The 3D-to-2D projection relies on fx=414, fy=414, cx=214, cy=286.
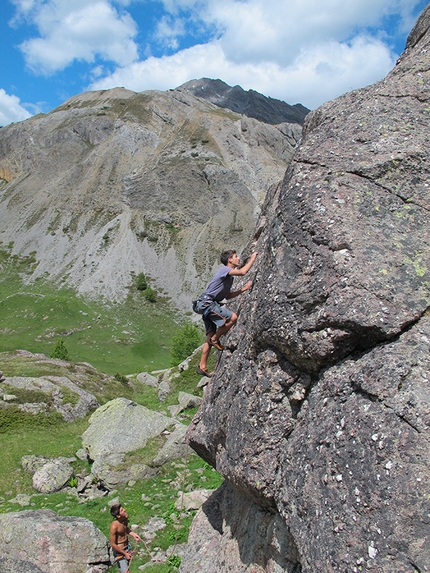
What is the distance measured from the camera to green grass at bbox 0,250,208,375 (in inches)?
2810

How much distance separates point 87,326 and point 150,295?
20.0 metres

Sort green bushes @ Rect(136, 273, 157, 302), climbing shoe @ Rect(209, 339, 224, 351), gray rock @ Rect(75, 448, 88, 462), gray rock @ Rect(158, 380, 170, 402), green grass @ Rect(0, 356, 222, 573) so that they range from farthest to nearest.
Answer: green bushes @ Rect(136, 273, 157, 302), gray rock @ Rect(158, 380, 170, 402), gray rock @ Rect(75, 448, 88, 462), green grass @ Rect(0, 356, 222, 573), climbing shoe @ Rect(209, 339, 224, 351)

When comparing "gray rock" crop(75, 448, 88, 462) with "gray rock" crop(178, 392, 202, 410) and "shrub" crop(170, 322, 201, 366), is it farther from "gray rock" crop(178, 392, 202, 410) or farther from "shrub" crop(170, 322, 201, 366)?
"shrub" crop(170, 322, 201, 366)

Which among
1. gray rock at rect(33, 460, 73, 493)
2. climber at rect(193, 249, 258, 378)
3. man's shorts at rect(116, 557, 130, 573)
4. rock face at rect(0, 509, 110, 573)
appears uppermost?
climber at rect(193, 249, 258, 378)

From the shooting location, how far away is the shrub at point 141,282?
10388 centimetres

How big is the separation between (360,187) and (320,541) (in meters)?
6.78

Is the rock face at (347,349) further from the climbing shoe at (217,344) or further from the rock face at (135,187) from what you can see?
the rock face at (135,187)

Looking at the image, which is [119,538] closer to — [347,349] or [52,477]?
[52,477]

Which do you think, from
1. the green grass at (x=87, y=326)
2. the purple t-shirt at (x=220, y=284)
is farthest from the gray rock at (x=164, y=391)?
the green grass at (x=87, y=326)

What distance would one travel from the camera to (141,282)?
105 m

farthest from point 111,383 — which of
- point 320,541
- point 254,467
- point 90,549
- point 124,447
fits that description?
point 320,541

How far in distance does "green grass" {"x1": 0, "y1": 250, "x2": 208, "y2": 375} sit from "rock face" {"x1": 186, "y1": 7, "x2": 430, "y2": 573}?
55.2 metres

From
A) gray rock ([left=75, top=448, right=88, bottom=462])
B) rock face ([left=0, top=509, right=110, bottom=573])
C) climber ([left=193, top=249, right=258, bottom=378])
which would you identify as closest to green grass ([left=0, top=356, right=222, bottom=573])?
gray rock ([left=75, top=448, right=88, bottom=462])

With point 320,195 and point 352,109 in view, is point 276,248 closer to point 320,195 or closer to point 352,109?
point 320,195
